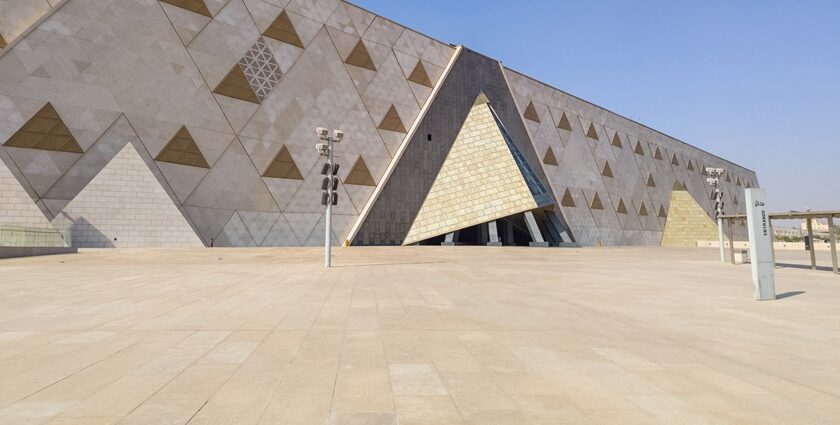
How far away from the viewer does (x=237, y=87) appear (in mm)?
Result: 22719

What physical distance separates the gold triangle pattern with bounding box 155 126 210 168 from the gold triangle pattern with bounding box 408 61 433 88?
15596 millimetres

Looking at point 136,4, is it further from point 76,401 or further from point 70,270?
point 76,401

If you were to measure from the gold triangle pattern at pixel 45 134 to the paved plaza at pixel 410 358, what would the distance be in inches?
594

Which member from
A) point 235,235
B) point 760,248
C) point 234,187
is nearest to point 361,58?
point 234,187

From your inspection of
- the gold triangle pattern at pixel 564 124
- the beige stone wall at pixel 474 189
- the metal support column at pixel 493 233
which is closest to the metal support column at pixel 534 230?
the metal support column at pixel 493 233

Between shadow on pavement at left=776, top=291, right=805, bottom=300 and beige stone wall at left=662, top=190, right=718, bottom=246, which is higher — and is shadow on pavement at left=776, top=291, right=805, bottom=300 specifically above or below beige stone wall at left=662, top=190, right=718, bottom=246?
below

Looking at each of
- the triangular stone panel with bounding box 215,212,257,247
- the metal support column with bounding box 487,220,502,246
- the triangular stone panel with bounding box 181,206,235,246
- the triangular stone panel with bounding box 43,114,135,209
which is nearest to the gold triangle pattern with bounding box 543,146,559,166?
the metal support column with bounding box 487,220,502,246

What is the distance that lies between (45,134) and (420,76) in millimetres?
22171

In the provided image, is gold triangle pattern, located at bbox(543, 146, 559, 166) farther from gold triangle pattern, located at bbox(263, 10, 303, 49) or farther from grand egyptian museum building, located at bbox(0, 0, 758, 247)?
gold triangle pattern, located at bbox(263, 10, 303, 49)

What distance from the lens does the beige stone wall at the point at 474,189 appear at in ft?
87.4

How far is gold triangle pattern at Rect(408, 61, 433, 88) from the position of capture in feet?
97.5

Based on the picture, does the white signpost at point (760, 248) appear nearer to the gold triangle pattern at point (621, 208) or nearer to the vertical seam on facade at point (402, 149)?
the vertical seam on facade at point (402, 149)

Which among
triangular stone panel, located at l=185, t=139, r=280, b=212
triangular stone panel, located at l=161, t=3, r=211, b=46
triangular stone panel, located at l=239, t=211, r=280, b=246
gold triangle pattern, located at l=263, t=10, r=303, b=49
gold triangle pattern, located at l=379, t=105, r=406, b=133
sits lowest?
triangular stone panel, located at l=239, t=211, r=280, b=246

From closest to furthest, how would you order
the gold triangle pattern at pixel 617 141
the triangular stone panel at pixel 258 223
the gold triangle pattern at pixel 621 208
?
the triangular stone panel at pixel 258 223 < the gold triangle pattern at pixel 621 208 < the gold triangle pattern at pixel 617 141
